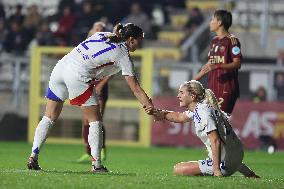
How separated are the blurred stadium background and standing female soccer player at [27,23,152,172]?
29.1ft

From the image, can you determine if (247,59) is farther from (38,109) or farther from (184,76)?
(38,109)

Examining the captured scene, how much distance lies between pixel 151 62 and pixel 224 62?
30.3 feet

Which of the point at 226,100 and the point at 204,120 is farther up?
the point at 226,100

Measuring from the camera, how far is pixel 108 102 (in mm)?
23031

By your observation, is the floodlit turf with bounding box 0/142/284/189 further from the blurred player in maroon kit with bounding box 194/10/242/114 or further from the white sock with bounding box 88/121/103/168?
the blurred player in maroon kit with bounding box 194/10/242/114

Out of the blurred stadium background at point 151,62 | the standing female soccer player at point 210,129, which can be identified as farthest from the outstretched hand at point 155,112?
the blurred stadium background at point 151,62

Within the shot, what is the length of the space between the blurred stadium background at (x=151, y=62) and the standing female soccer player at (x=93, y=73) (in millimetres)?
8867

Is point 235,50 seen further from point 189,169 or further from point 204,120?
point 204,120

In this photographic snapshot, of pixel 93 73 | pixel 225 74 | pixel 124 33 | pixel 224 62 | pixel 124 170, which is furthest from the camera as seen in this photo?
pixel 225 74

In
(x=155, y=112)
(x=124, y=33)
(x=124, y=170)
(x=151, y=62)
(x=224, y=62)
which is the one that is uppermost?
(x=151, y=62)

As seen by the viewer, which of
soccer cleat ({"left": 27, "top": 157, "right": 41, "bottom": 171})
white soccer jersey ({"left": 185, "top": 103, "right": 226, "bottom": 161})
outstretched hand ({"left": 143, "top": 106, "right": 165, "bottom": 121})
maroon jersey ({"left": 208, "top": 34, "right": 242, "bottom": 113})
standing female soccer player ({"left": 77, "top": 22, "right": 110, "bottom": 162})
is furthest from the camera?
standing female soccer player ({"left": 77, "top": 22, "right": 110, "bottom": 162})


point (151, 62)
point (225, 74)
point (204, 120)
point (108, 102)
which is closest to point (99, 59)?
point (204, 120)

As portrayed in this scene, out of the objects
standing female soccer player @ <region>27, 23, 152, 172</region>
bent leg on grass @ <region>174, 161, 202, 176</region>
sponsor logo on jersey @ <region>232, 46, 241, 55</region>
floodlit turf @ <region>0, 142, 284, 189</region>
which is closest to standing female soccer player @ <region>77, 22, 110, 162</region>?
floodlit turf @ <region>0, 142, 284, 189</region>

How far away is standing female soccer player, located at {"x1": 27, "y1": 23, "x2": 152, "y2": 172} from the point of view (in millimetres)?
11875
